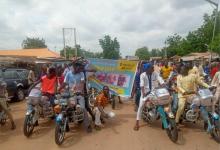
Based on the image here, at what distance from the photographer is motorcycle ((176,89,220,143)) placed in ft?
21.1

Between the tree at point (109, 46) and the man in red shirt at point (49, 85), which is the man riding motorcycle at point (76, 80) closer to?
the man in red shirt at point (49, 85)

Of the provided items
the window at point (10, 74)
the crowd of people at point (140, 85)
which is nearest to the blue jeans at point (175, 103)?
the crowd of people at point (140, 85)

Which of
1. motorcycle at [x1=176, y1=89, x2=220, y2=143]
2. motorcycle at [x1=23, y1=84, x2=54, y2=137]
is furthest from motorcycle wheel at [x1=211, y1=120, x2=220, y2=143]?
motorcycle at [x1=23, y1=84, x2=54, y2=137]

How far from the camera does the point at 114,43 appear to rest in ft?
208

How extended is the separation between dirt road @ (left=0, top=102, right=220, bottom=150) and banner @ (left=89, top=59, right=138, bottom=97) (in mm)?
2586

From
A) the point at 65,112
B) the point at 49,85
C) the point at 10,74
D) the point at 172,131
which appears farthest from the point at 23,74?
the point at 172,131

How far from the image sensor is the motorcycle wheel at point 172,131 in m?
6.39

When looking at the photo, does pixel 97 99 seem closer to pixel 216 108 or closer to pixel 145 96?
pixel 145 96

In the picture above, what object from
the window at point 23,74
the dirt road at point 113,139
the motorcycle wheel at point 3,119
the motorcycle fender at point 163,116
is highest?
the window at point 23,74

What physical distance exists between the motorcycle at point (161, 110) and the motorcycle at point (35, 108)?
2.76m

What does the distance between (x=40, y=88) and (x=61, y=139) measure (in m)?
1.94

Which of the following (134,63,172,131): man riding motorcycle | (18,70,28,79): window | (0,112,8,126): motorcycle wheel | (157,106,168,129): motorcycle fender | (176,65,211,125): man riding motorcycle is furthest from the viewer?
(18,70,28,79): window

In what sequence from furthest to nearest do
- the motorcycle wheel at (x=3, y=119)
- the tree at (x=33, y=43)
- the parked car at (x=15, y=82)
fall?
the tree at (x=33, y=43) < the parked car at (x=15, y=82) < the motorcycle wheel at (x=3, y=119)

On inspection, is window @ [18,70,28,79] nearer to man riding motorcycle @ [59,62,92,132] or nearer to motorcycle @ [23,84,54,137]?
motorcycle @ [23,84,54,137]
